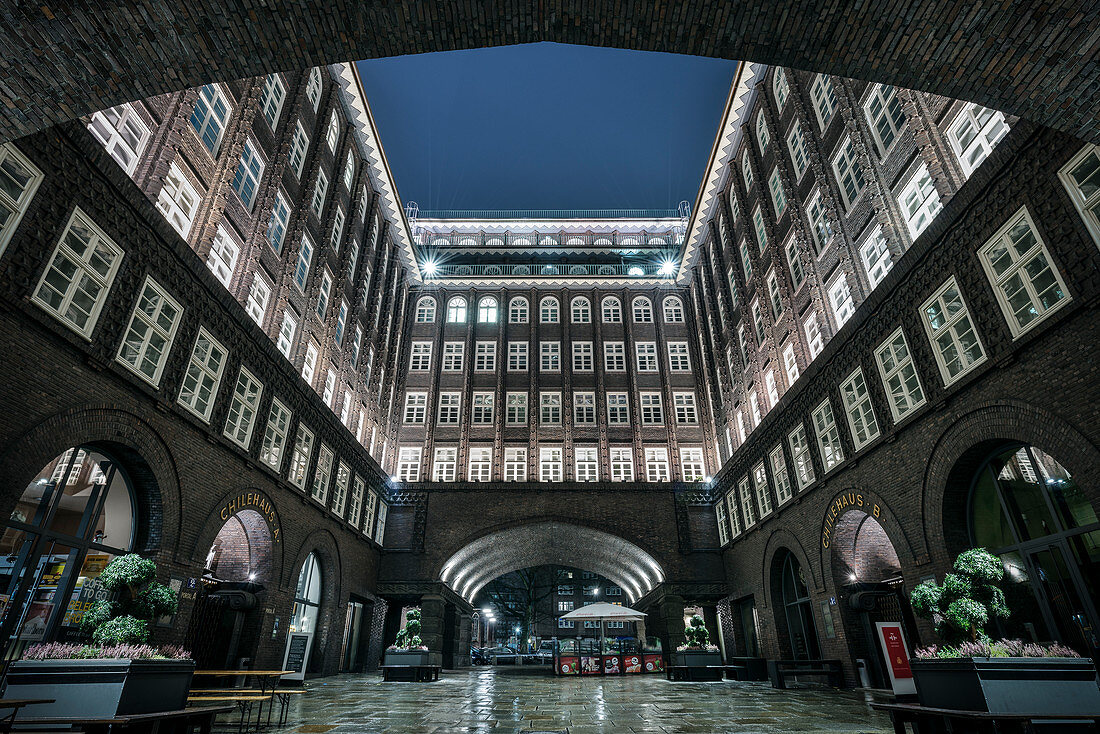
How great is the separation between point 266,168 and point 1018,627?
24931 millimetres

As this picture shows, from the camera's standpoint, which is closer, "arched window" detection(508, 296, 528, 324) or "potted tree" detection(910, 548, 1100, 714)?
"potted tree" detection(910, 548, 1100, 714)

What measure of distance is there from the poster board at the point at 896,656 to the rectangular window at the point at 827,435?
490 cm

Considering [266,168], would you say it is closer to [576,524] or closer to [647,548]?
[576,524]

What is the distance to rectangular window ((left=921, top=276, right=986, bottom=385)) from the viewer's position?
41.5 feet

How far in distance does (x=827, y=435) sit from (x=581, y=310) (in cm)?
2238

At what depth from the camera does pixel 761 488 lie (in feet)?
84.2

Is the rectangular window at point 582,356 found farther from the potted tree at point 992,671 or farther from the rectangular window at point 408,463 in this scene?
the potted tree at point 992,671

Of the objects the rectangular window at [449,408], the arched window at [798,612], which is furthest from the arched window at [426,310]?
the arched window at [798,612]

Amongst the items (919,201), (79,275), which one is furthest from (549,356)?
(79,275)

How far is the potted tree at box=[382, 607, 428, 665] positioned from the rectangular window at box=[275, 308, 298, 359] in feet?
39.4

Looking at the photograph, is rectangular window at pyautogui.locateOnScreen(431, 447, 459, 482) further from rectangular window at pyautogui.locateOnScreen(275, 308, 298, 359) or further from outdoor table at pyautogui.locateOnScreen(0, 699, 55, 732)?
outdoor table at pyautogui.locateOnScreen(0, 699, 55, 732)

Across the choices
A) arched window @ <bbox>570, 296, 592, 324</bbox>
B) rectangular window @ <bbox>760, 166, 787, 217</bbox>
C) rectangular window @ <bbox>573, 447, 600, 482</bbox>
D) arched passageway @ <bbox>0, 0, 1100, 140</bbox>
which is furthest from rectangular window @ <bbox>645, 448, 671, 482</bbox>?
arched passageway @ <bbox>0, 0, 1100, 140</bbox>

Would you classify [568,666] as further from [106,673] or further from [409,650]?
[106,673]

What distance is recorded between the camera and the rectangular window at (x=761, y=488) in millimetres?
24875
